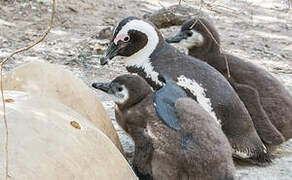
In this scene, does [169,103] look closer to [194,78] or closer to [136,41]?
[194,78]

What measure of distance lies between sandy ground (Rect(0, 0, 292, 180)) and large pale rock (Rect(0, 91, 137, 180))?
1765 mm

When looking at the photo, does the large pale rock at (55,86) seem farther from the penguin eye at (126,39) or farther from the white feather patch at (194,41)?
the white feather patch at (194,41)

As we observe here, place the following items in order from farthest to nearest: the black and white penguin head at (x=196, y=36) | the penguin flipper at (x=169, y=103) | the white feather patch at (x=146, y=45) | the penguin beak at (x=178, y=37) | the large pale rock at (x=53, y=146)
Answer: the penguin beak at (x=178, y=37), the black and white penguin head at (x=196, y=36), the white feather patch at (x=146, y=45), the penguin flipper at (x=169, y=103), the large pale rock at (x=53, y=146)

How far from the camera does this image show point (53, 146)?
8.38 feet

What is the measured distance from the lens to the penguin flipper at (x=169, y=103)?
3.24 meters

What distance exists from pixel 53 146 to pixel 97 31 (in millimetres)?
5411

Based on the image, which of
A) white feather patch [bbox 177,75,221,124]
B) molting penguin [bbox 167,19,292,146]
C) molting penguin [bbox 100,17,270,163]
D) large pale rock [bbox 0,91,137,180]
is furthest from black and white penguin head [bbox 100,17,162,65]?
large pale rock [bbox 0,91,137,180]

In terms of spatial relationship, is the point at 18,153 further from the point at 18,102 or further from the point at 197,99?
the point at 197,99

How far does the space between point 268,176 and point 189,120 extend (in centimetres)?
83

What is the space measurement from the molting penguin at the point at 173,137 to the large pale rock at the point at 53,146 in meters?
0.29

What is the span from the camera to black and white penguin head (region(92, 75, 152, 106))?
361 cm

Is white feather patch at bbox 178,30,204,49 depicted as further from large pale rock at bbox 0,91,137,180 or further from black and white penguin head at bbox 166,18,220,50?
large pale rock at bbox 0,91,137,180

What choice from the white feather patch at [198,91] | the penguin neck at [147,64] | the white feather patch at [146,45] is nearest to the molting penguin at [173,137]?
the white feather patch at [198,91]

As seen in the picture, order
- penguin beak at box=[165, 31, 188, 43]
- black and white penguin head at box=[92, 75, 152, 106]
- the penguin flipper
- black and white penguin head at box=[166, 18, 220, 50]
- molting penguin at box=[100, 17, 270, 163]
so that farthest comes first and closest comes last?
penguin beak at box=[165, 31, 188, 43] → black and white penguin head at box=[166, 18, 220, 50] → molting penguin at box=[100, 17, 270, 163] → black and white penguin head at box=[92, 75, 152, 106] → the penguin flipper
